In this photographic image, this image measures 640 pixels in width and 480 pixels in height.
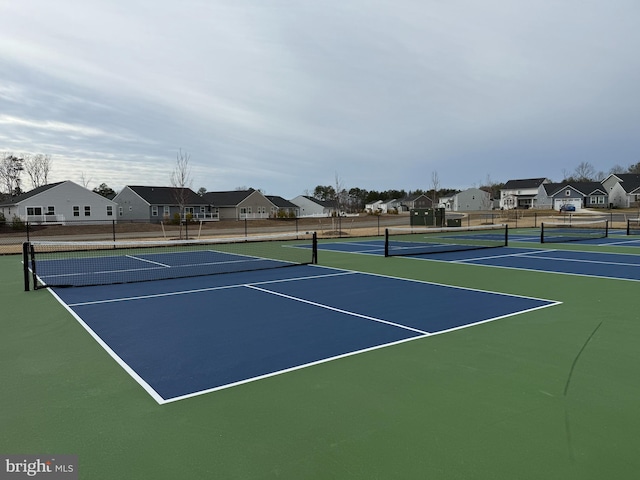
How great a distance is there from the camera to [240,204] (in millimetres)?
63688

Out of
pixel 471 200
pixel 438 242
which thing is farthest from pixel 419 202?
pixel 438 242

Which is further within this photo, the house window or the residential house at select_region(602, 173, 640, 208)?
the residential house at select_region(602, 173, 640, 208)

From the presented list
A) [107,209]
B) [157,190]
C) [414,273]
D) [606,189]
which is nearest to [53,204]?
[107,209]

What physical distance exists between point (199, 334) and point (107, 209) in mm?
50911

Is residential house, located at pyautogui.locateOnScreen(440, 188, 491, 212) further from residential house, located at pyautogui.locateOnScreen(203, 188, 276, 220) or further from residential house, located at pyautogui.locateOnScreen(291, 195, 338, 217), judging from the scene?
residential house, located at pyautogui.locateOnScreen(203, 188, 276, 220)

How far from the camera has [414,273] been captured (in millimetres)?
12828

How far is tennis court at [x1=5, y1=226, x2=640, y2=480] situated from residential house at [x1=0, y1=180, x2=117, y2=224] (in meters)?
42.8

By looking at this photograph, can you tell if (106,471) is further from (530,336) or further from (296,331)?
(530,336)

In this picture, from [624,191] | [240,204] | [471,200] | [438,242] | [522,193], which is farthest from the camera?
[471,200]

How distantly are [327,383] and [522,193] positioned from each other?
95.5 m

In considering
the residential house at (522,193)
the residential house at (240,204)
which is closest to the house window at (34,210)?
the residential house at (240,204)
